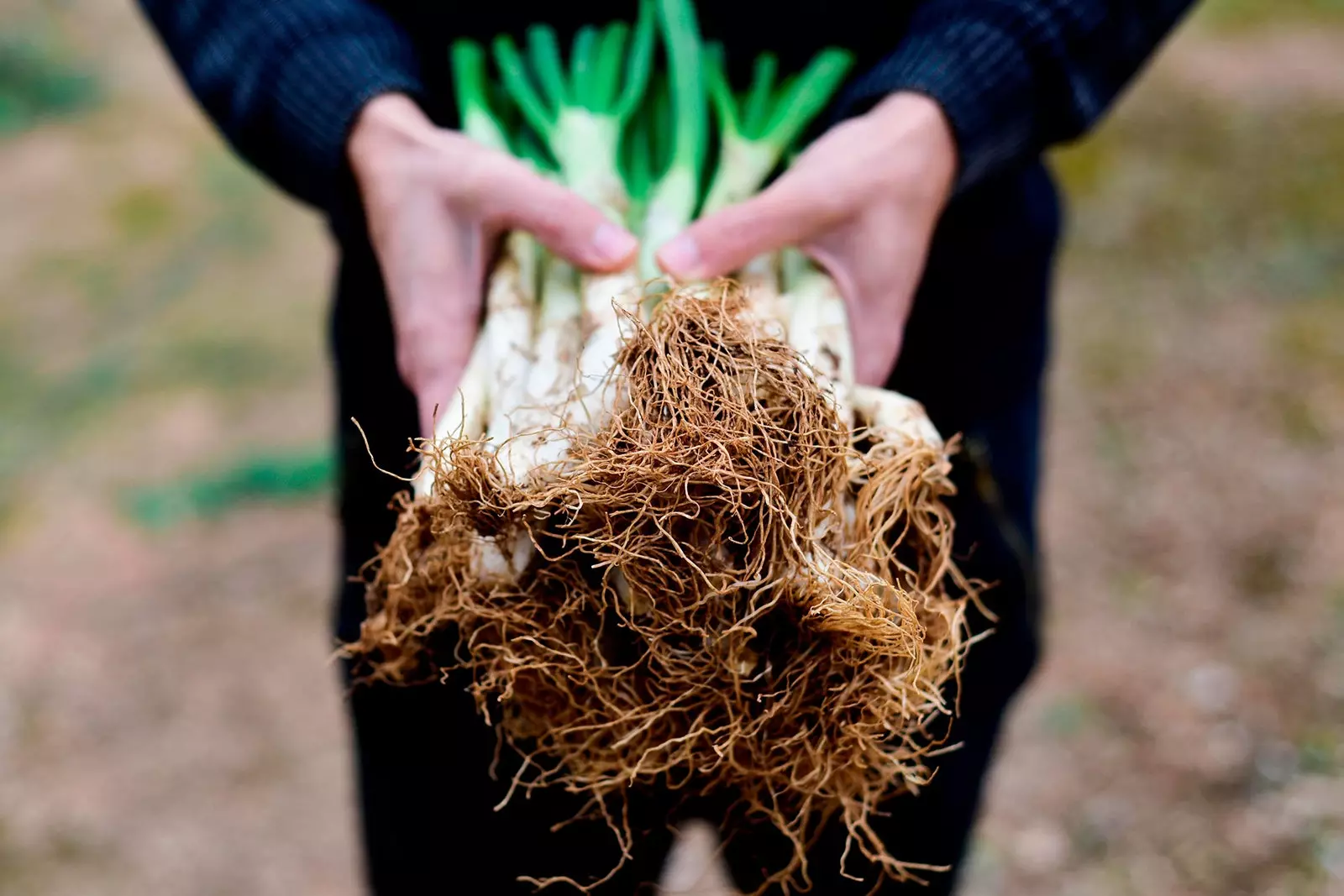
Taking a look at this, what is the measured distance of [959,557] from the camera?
0.88m

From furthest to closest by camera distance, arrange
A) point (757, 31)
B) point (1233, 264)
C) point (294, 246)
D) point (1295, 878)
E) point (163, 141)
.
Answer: point (163, 141)
point (294, 246)
point (1233, 264)
point (1295, 878)
point (757, 31)

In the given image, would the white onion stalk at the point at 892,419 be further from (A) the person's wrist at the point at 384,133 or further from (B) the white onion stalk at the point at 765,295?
(A) the person's wrist at the point at 384,133

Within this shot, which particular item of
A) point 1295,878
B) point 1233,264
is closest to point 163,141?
point 1233,264

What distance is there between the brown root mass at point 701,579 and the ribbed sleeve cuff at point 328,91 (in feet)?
0.80

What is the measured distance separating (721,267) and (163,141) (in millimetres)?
3710

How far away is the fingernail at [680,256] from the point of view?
751 mm

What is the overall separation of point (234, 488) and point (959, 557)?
196 cm

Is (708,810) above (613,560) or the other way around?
the other way around

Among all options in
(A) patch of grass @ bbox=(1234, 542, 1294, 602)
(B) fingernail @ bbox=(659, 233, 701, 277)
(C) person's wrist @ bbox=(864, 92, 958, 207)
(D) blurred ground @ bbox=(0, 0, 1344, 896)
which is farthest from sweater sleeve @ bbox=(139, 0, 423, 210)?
(A) patch of grass @ bbox=(1234, 542, 1294, 602)

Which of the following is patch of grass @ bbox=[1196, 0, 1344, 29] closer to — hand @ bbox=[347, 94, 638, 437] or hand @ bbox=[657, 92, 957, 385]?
hand @ bbox=[657, 92, 957, 385]

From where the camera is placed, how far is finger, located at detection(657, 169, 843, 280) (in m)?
0.73

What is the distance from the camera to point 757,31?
888 millimetres

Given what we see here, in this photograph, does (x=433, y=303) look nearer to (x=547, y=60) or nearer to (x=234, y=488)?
(x=547, y=60)

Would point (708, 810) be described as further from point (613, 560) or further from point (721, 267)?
point (721, 267)
